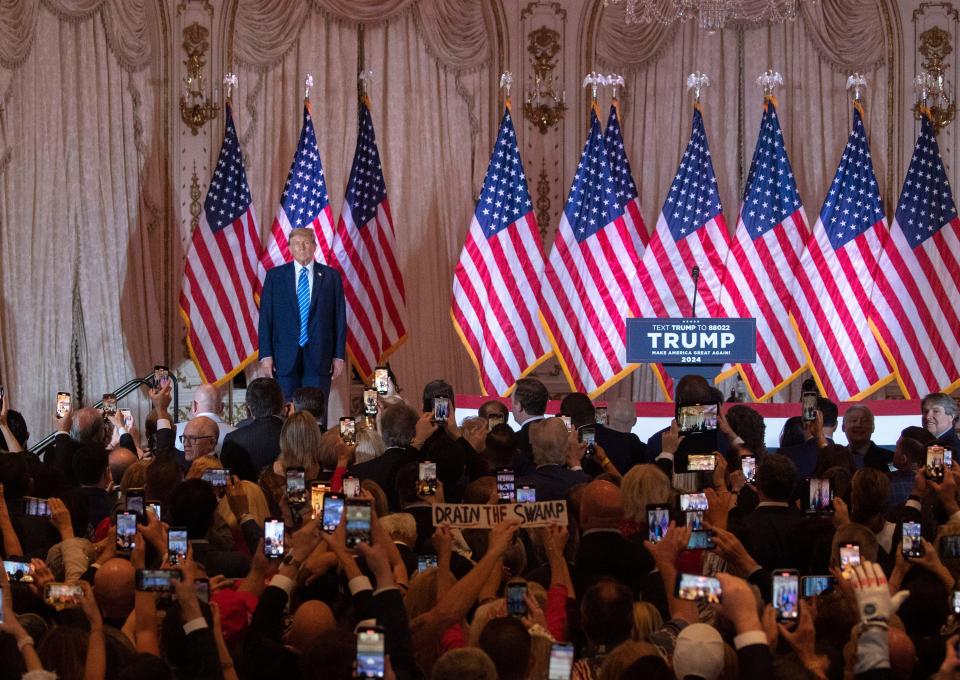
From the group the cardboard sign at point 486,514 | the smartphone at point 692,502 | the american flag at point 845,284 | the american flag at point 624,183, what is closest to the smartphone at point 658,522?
the smartphone at point 692,502

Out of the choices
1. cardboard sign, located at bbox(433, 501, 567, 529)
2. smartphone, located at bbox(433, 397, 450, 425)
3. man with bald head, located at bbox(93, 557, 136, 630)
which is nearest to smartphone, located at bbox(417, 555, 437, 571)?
cardboard sign, located at bbox(433, 501, 567, 529)

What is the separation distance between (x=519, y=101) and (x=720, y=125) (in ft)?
6.23

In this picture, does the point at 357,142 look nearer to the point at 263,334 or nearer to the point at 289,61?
the point at 289,61

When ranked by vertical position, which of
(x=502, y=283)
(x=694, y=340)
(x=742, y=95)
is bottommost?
(x=694, y=340)

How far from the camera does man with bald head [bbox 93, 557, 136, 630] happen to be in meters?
4.14

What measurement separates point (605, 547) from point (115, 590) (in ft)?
5.20

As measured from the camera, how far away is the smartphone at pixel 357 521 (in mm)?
3943

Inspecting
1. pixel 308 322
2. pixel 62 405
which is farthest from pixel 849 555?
pixel 308 322

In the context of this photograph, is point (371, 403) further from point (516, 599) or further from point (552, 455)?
point (516, 599)

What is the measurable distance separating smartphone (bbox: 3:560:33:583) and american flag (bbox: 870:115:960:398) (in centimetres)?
825

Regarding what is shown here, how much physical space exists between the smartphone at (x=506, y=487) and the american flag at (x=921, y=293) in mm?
6752

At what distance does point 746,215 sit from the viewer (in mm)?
11875

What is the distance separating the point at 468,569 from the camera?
480cm

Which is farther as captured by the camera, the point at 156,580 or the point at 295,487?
the point at 295,487
